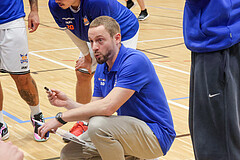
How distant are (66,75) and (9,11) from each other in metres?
2.24

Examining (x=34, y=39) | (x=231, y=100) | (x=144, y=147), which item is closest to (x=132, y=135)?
(x=144, y=147)

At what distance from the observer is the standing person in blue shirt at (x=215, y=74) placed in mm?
2191

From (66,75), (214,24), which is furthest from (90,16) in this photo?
(66,75)

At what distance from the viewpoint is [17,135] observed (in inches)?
154

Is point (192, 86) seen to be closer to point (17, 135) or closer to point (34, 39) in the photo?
point (17, 135)

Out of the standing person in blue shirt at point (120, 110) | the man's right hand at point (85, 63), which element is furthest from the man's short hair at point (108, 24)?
the man's right hand at point (85, 63)

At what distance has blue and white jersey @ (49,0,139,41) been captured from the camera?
3.36 meters

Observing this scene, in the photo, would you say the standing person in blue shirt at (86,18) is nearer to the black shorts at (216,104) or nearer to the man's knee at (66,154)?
the man's knee at (66,154)

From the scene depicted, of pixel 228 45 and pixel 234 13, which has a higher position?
pixel 234 13

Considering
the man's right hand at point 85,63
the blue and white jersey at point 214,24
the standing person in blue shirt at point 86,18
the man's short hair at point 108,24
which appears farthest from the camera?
the man's right hand at point 85,63

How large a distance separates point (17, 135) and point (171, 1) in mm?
11946

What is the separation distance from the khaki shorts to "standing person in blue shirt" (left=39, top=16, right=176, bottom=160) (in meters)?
1.03

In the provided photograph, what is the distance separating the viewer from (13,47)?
3754mm

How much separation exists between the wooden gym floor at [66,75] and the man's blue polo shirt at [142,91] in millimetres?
677
